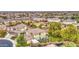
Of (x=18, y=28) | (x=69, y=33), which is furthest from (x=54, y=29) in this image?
(x=18, y=28)

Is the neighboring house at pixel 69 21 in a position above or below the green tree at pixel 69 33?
above

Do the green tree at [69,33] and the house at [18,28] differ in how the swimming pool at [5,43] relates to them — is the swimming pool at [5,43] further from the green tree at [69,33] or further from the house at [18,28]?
the green tree at [69,33]

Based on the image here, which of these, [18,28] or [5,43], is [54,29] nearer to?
[18,28]

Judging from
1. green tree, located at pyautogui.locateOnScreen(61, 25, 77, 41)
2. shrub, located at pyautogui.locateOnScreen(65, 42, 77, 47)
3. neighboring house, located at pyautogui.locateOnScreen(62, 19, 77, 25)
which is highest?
neighboring house, located at pyautogui.locateOnScreen(62, 19, 77, 25)

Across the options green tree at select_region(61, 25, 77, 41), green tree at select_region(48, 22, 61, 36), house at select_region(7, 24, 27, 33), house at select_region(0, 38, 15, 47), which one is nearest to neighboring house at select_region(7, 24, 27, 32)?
house at select_region(7, 24, 27, 33)

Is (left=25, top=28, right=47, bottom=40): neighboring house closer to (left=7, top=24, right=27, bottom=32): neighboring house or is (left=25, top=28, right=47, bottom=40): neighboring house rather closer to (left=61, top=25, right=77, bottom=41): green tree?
(left=7, top=24, right=27, bottom=32): neighboring house

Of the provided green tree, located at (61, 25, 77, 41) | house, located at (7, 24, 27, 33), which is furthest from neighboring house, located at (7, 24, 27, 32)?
green tree, located at (61, 25, 77, 41)

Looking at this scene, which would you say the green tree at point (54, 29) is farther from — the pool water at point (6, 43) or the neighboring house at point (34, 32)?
the pool water at point (6, 43)

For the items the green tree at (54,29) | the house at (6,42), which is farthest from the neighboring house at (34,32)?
the house at (6,42)

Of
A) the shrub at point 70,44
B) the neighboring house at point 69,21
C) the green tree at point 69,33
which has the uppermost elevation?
the neighboring house at point 69,21

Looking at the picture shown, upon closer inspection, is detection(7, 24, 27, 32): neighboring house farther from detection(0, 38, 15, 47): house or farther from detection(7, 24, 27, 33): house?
detection(0, 38, 15, 47): house

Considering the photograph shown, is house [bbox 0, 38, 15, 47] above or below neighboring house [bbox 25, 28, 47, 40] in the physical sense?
below
